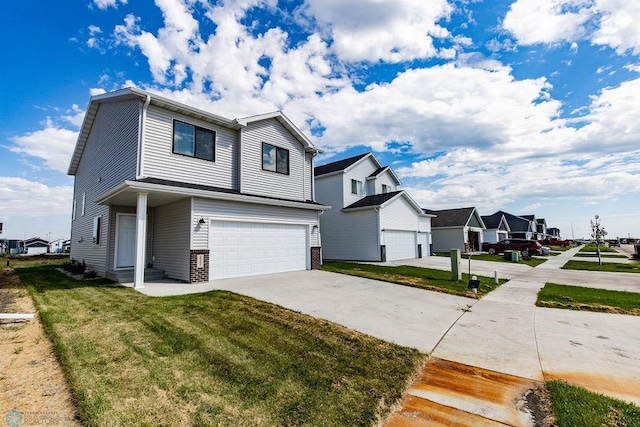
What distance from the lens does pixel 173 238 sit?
1184 cm

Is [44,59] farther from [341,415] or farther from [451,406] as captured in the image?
[451,406]

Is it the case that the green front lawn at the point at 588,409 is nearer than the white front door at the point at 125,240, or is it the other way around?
the green front lawn at the point at 588,409

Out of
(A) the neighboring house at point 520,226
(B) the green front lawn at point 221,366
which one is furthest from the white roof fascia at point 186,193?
(A) the neighboring house at point 520,226

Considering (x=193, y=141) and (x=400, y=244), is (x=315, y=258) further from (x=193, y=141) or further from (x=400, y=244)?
(x=400, y=244)

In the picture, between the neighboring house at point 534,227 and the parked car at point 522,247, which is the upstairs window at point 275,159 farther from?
the neighboring house at point 534,227

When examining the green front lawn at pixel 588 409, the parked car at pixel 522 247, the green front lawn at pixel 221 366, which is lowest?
the green front lawn at pixel 588 409

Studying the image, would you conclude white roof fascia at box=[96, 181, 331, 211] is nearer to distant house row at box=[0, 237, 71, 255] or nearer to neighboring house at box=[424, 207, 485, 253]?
neighboring house at box=[424, 207, 485, 253]

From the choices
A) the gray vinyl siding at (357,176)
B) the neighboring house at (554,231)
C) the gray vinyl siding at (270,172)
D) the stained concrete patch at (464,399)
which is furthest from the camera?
the neighboring house at (554,231)

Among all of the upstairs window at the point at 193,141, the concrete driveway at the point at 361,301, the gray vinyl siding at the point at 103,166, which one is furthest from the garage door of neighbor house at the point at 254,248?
the gray vinyl siding at the point at 103,166

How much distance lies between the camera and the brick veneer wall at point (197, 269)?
10.6 metres

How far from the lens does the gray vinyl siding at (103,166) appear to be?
1194cm

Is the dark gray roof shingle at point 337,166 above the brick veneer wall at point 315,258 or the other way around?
above

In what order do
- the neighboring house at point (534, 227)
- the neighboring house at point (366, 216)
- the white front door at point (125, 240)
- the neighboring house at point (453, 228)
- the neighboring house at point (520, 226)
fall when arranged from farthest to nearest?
the neighboring house at point (534, 227), the neighboring house at point (520, 226), the neighboring house at point (453, 228), the neighboring house at point (366, 216), the white front door at point (125, 240)

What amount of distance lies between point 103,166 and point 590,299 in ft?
66.8
